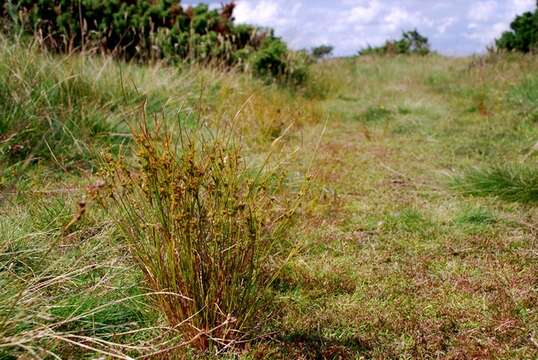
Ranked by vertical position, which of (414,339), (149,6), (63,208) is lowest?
(414,339)

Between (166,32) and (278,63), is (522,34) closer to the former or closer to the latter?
(278,63)

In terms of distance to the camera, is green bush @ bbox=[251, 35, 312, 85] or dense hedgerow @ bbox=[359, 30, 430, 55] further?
dense hedgerow @ bbox=[359, 30, 430, 55]

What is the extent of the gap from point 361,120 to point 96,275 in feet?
19.2

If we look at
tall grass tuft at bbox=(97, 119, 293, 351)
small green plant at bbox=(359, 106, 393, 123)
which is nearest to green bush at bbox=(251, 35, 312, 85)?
small green plant at bbox=(359, 106, 393, 123)

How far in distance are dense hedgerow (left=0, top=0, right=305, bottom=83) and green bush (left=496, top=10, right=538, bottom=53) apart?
25.9 feet

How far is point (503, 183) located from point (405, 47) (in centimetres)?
1800

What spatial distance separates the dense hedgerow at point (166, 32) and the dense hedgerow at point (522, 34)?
789cm

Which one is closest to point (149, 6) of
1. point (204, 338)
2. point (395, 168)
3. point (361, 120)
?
point (361, 120)

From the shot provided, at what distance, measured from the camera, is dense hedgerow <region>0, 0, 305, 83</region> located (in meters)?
8.17

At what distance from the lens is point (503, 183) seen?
159 inches

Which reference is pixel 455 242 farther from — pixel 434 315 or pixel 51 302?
pixel 51 302

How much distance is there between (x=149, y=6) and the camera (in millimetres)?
9016

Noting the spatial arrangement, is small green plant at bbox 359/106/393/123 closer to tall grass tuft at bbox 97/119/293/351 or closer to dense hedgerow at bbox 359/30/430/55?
tall grass tuft at bbox 97/119/293/351

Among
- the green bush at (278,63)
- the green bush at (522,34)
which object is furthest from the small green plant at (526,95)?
the green bush at (522,34)
